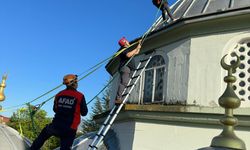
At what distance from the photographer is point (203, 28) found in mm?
8734

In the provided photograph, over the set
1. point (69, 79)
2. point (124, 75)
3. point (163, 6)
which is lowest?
point (69, 79)

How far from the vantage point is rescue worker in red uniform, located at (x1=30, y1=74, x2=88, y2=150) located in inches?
253

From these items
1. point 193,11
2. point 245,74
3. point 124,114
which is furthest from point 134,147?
point 193,11

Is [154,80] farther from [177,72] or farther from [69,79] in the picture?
[69,79]

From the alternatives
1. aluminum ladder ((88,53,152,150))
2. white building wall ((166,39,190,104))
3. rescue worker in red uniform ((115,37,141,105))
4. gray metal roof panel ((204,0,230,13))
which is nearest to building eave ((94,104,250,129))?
white building wall ((166,39,190,104))

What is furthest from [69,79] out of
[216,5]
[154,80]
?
[216,5]

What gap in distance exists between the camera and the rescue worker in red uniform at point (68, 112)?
21.1ft

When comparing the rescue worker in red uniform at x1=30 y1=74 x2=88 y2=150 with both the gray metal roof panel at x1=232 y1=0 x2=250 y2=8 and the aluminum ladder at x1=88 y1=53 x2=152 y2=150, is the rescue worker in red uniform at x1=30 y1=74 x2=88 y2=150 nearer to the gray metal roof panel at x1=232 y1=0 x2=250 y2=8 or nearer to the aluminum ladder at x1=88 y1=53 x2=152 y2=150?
the aluminum ladder at x1=88 y1=53 x2=152 y2=150

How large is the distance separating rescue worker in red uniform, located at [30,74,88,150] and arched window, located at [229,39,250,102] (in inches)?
150

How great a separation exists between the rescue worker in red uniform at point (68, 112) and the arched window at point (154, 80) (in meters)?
3.21

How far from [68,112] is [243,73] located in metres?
4.31

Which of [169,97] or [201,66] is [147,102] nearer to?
[169,97]

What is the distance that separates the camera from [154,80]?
9633mm

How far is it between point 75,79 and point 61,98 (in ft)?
1.42
